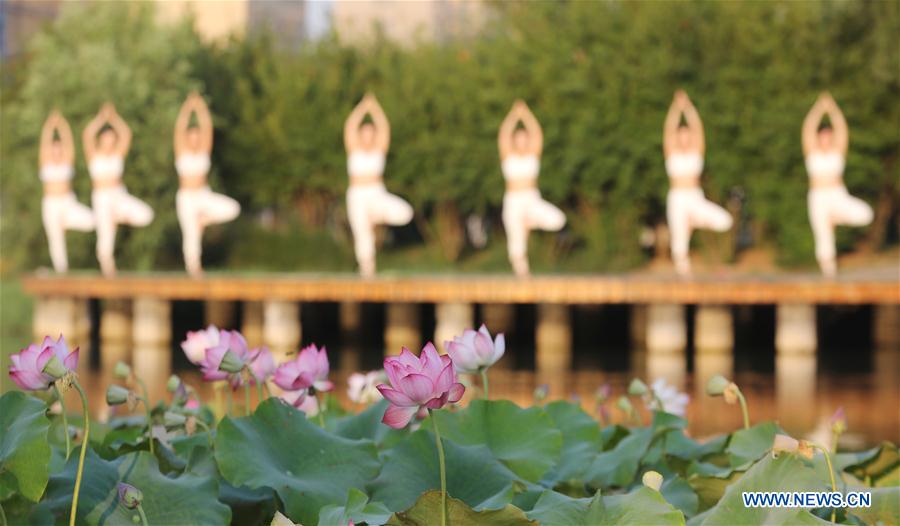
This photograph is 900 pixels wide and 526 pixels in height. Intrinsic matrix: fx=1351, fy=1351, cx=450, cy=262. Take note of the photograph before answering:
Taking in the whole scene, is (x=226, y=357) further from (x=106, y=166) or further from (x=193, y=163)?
(x=106, y=166)

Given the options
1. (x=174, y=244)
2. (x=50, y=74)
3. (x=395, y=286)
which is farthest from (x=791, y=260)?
(x=50, y=74)

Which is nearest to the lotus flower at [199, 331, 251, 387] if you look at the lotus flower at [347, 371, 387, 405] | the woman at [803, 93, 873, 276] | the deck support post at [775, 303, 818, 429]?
the lotus flower at [347, 371, 387, 405]

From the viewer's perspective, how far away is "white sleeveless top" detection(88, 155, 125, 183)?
58.3 feet

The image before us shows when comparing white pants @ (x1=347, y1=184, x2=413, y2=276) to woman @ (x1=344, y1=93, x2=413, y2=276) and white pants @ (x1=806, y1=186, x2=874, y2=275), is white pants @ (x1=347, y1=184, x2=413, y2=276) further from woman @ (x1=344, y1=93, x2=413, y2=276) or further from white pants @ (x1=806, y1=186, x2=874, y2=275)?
white pants @ (x1=806, y1=186, x2=874, y2=275)

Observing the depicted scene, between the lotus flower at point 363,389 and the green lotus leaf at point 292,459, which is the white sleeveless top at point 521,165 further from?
the green lotus leaf at point 292,459

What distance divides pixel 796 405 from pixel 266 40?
1759 centimetres

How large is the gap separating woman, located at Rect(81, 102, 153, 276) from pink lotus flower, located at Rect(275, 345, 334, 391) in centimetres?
1541

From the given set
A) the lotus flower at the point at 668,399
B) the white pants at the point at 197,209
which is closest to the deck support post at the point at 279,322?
the white pants at the point at 197,209

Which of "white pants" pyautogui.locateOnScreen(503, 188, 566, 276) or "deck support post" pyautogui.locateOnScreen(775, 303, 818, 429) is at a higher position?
"white pants" pyautogui.locateOnScreen(503, 188, 566, 276)

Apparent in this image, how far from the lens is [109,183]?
59.4ft

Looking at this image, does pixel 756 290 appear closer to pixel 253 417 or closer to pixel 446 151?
pixel 446 151

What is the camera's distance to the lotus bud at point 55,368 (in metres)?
2.16

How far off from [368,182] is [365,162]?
0.32 meters

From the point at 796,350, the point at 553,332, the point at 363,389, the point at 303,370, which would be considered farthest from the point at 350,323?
the point at 303,370
